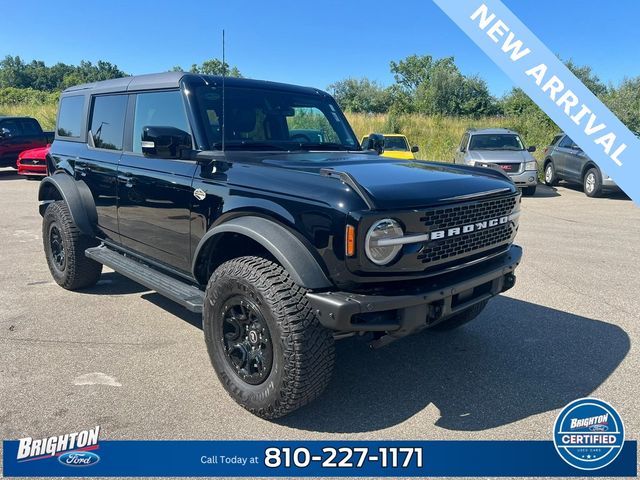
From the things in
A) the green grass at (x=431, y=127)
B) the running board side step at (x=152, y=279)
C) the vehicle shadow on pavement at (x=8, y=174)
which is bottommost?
the vehicle shadow on pavement at (x=8, y=174)

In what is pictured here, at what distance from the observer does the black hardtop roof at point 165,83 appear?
3.88 metres

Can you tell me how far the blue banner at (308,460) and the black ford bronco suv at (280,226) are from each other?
0.30 m

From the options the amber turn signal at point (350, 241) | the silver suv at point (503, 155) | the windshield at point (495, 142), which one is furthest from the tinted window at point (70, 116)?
the windshield at point (495, 142)

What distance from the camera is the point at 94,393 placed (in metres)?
3.28

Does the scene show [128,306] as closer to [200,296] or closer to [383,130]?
[200,296]

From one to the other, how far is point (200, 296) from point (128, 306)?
1676 mm

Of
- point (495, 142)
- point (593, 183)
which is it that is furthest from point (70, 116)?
point (593, 183)

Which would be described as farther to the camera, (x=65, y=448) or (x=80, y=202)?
(x=80, y=202)

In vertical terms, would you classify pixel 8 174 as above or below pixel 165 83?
below

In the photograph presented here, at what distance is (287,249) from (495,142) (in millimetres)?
12695

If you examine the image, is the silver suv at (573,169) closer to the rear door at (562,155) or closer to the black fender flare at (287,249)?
the rear door at (562,155)

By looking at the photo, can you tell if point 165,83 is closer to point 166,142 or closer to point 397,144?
point 166,142

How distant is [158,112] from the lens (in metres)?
4.04

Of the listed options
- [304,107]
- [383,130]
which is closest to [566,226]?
[304,107]
